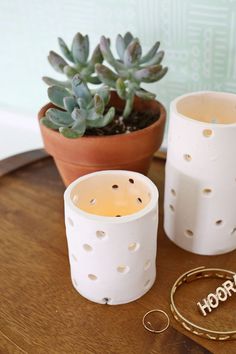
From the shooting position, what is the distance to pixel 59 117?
52cm

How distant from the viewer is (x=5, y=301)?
0.47 m

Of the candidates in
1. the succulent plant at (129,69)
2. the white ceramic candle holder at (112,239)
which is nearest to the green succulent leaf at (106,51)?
the succulent plant at (129,69)

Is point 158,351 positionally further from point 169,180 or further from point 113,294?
point 169,180

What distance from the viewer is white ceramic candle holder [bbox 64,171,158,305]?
16.6 inches

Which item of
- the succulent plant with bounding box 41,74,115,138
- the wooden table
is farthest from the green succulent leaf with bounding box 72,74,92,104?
the wooden table

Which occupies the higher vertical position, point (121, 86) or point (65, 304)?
point (121, 86)

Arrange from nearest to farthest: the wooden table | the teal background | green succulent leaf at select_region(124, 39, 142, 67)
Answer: the wooden table
green succulent leaf at select_region(124, 39, 142, 67)
the teal background

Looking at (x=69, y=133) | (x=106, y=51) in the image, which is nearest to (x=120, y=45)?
(x=106, y=51)

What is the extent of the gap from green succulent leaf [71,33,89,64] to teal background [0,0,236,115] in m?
0.15

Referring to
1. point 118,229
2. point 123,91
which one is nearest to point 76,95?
point 123,91

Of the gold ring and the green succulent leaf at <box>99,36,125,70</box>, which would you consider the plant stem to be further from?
the gold ring

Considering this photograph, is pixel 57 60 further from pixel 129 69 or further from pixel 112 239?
pixel 112 239

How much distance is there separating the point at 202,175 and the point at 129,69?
6.1 inches

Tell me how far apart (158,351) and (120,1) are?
0.48 meters
